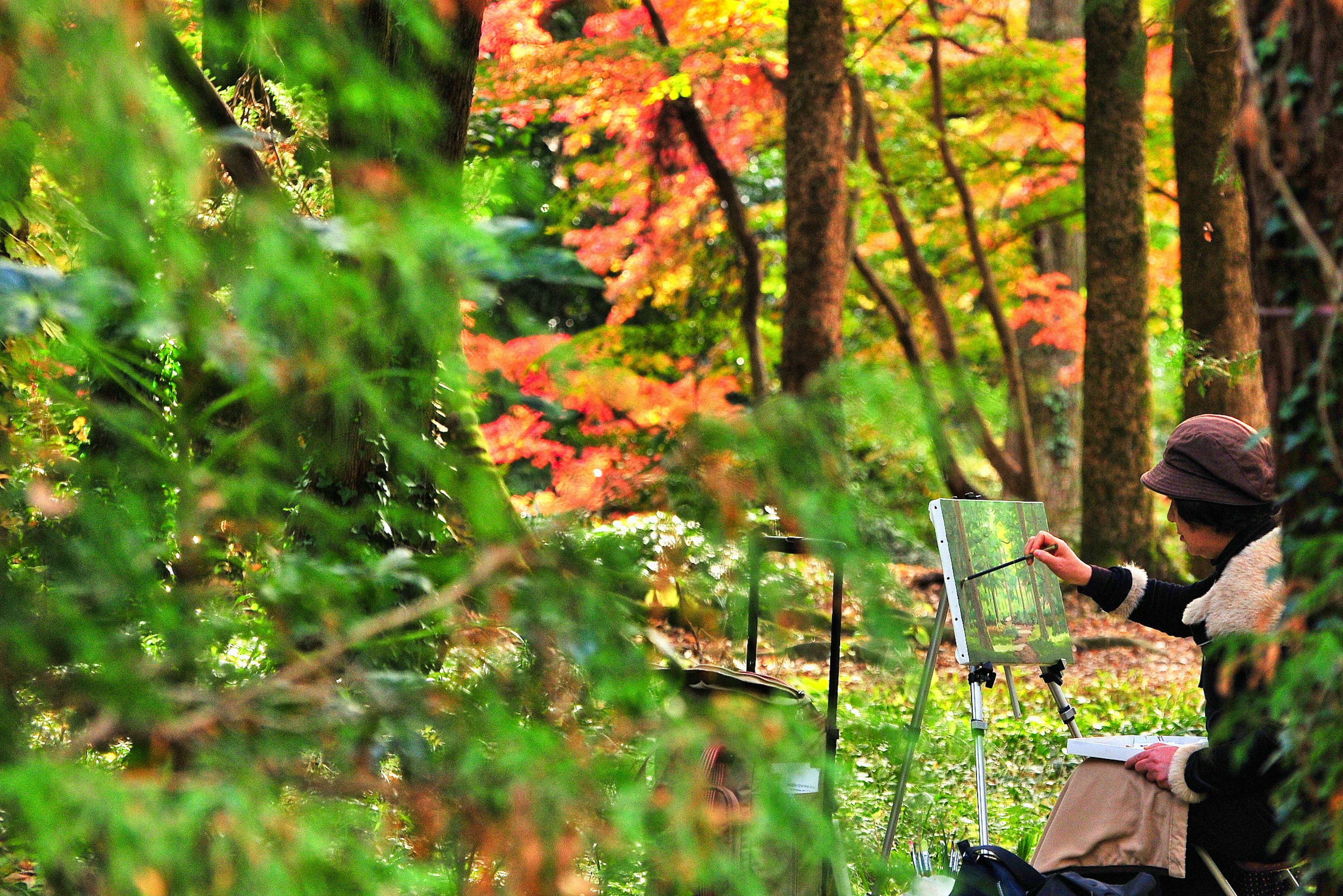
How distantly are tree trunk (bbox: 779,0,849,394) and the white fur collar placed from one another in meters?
5.39

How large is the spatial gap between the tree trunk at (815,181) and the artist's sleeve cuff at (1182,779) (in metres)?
5.48

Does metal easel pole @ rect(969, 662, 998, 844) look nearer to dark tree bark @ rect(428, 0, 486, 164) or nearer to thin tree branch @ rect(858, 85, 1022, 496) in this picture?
dark tree bark @ rect(428, 0, 486, 164)

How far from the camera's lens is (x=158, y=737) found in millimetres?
1143

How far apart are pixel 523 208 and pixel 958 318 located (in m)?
14.1

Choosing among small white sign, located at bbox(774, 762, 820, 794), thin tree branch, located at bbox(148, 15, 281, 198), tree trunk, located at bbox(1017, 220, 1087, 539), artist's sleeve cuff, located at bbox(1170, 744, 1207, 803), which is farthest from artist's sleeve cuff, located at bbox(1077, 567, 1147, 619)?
tree trunk, located at bbox(1017, 220, 1087, 539)

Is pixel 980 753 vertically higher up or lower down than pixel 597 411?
lower down

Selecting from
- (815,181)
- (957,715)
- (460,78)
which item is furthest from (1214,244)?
(460,78)

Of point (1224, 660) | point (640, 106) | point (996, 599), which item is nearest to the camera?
point (1224, 660)

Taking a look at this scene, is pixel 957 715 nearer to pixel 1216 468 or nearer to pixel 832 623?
pixel 832 623

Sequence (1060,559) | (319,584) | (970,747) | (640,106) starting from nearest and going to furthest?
(319,584), (1060,559), (970,747), (640,106)

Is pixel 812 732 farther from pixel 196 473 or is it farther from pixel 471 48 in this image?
pixel 471 48

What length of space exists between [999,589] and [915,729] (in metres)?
2.32

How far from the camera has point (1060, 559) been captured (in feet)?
10.8

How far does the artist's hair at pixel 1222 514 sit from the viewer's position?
2764 millimetres
